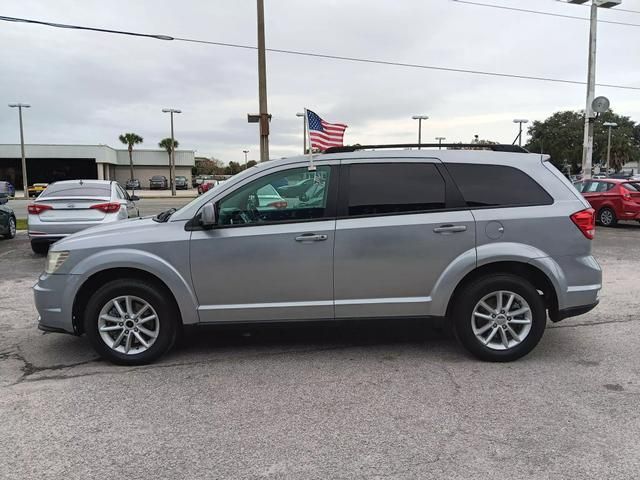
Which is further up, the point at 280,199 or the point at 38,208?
the point at 280,199

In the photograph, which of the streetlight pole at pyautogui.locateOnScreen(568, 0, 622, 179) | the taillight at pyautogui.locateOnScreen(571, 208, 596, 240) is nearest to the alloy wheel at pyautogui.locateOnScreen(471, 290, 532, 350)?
the taillight at pyautogui.locateOnScreen(571, 208, 596, 240)

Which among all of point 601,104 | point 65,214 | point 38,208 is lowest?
point 65,214

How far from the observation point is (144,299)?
4.46 meters

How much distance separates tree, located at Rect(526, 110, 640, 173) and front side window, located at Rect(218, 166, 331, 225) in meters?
62.7

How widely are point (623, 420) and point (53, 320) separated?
445cm

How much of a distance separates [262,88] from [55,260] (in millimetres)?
9851

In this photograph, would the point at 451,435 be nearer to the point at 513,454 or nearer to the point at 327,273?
the point at 513,454

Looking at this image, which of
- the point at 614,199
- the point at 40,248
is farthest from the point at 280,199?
the point at 614,199

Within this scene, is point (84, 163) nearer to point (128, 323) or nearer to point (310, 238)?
point (128, 323)

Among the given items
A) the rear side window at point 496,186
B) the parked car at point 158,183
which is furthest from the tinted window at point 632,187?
the parked car at point 158,183

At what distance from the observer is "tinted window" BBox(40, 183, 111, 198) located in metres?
10.2

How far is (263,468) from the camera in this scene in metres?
2.97

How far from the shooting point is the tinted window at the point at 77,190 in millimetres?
10219

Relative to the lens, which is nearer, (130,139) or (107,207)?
(107,207)
